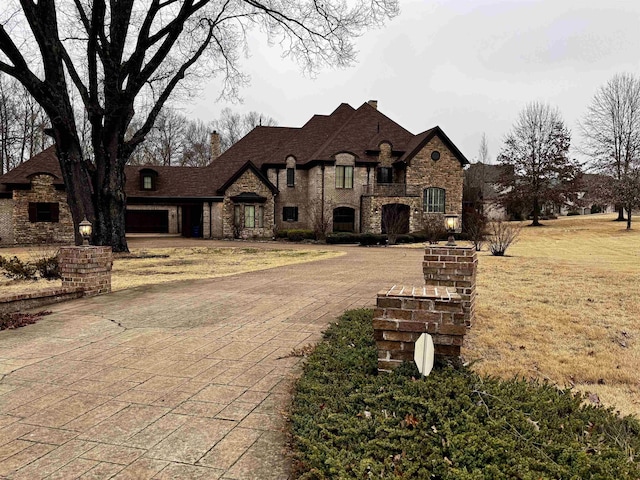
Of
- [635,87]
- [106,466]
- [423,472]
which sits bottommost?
[106,466]

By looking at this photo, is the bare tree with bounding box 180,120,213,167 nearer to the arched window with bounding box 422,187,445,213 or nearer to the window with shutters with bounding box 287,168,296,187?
the window with shutters with bounding box 287,168,296,187

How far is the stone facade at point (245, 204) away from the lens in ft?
91.6

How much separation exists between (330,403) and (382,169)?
2694cm

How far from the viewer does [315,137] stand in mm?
30875

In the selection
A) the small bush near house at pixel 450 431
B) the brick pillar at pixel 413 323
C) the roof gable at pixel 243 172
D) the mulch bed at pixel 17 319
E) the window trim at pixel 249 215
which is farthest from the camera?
the window trim at pixel 249 215

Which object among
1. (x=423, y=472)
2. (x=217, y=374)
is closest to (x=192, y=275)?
(x=217, y=374)

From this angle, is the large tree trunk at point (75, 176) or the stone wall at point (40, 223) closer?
the large tree trunk at point (75, 176)

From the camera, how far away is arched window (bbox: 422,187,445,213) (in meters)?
28.3

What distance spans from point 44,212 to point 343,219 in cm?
1806

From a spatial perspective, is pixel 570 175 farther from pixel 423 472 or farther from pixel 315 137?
pixel 423 472

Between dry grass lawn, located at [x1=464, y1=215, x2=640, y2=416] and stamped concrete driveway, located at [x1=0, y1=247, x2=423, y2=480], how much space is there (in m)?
1.95

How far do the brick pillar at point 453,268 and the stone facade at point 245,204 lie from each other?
2364 centimetres

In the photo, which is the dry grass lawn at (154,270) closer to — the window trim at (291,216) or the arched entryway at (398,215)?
the window trim at (291,216)

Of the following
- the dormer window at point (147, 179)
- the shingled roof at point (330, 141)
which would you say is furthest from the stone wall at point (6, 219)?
the shingled roof at point (330, 141)
